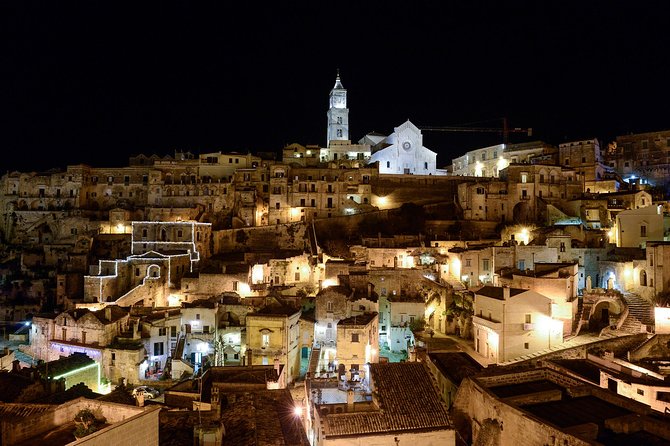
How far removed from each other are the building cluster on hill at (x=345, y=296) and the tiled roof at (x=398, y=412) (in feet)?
0.22

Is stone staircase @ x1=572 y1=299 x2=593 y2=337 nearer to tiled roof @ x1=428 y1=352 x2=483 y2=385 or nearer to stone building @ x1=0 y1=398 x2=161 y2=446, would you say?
tiled roof @ x1=428 y1=352 x2=483 y2=385

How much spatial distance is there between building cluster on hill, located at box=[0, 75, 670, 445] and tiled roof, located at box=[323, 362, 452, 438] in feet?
0.22

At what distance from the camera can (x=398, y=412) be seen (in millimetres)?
15516

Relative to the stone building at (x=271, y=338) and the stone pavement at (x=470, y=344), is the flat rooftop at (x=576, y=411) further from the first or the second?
the stone building at (x=271, y=338)

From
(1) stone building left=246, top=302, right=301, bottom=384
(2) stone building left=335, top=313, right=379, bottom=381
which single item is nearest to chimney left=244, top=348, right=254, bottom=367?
(1) stone building left=246, top=302, right=301, bottom=384

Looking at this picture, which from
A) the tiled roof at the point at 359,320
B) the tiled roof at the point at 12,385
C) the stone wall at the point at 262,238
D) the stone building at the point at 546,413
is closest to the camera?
the stone building at the point at 546,413

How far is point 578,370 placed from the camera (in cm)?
1930

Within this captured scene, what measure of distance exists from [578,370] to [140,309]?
28.1 meters

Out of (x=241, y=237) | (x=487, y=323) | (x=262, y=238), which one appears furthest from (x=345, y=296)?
(x=241, y=237)

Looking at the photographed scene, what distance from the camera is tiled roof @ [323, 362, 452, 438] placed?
14977mm

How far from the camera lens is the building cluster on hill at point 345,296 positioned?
48.9 ft

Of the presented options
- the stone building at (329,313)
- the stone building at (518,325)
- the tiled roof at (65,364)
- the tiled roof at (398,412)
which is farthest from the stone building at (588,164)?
the tiled roof at (65,364)

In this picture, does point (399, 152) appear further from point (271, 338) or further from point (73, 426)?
point (73, 426)

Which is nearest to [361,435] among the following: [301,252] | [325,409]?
[325,409]
